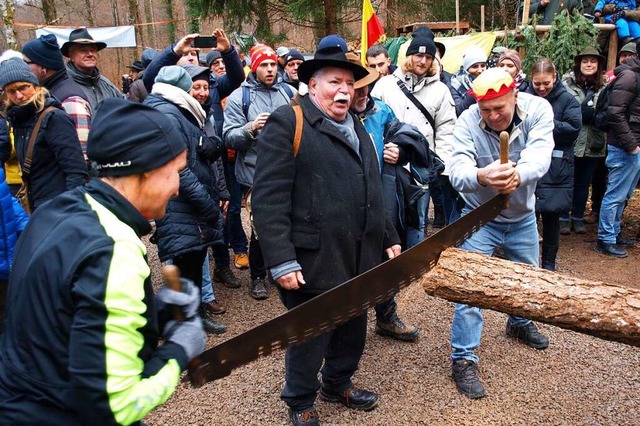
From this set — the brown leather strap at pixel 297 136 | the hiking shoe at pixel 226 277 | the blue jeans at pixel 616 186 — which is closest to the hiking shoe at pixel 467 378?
the brown leather strap at pixel 297 136

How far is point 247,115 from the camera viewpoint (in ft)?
17.3

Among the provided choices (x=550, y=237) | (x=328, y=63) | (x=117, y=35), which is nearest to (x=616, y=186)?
(x=550, y=237)

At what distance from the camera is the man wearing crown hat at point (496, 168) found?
3436mm

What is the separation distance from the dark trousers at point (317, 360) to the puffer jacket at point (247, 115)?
212 centimetres

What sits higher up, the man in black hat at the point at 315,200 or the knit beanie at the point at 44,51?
the knit beanie at the point at 44,51

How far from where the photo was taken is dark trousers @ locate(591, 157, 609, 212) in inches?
285

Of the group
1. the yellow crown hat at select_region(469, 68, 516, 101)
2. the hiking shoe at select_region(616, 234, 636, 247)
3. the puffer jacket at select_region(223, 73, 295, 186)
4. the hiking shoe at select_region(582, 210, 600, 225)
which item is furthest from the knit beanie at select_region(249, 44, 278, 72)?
the hiking shoe at select_region(582, 210, 600, 225)

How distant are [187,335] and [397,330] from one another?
291 centimetres

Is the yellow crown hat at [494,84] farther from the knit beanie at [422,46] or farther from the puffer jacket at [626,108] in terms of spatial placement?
the puffer jacket at [626,108]

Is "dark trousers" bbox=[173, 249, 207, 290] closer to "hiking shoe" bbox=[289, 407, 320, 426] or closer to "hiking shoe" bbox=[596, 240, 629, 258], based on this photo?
"hiking shoe" bbox=[289, 407, 320, 426]

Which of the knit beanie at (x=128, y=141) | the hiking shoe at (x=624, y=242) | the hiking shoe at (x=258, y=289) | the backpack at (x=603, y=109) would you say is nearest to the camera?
the knit beanie at (x=128, y=141)

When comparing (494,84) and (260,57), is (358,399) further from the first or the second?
(260,57)

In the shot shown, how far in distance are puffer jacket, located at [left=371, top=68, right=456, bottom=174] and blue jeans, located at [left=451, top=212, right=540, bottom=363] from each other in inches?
56.7

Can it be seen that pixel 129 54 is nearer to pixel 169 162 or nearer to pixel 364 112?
pixel 364 112
